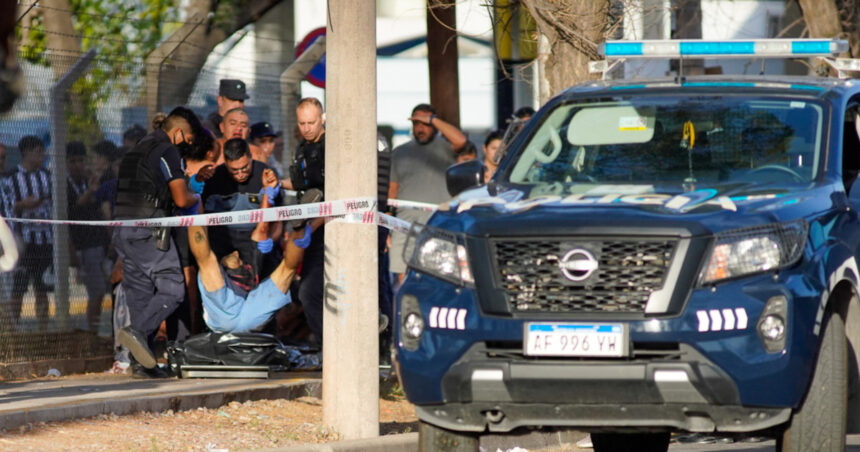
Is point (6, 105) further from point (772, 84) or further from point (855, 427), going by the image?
point (772, 84)

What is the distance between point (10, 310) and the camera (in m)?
10.8

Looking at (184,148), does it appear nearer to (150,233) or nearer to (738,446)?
(150,233)

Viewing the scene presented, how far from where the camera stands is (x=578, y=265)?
561cm

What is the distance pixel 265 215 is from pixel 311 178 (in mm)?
1482

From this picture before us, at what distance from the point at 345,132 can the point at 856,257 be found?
121 inches

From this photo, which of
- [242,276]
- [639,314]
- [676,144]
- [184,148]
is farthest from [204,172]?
[639,314]

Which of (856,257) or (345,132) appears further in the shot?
(345,132)

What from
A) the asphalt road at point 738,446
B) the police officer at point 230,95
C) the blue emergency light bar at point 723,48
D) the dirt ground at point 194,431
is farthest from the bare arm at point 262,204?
the blue emergency light bar at point 723,48

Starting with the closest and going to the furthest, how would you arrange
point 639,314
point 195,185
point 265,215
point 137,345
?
point 639,314, point 265,215, point 137,345, point 195,185

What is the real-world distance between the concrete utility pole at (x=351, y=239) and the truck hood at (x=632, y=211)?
82.3 inches

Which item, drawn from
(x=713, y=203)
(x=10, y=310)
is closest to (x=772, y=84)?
(x=713, y=203)

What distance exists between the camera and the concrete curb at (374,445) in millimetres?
7666

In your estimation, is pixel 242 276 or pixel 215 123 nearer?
pixel 242 276

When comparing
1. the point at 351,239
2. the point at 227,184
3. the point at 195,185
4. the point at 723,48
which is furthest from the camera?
the point at 227,184
